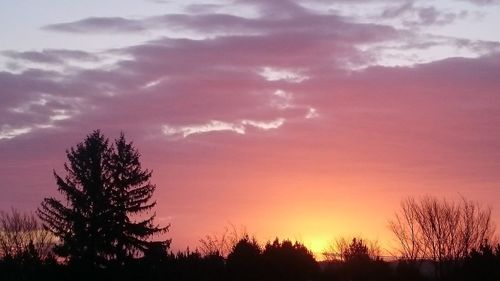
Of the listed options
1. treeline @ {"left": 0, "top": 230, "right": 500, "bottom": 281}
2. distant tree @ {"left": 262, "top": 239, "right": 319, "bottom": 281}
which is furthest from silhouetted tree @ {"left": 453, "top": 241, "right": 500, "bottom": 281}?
distant tree @ {"left": 262, "top": 239, "right": 319, "bottom": 281}

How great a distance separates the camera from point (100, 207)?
60938 millimetres

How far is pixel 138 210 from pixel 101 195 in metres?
3.49

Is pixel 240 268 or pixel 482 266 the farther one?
pixel 240 268

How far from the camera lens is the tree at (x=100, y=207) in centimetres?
6050

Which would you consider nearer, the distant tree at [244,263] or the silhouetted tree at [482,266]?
the silhouetted tree at [482,266]

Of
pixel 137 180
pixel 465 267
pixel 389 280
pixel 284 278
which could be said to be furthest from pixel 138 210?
pixel 465 267

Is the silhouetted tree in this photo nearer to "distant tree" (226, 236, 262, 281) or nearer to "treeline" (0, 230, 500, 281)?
"treeline" (0, 230, 500, 281)

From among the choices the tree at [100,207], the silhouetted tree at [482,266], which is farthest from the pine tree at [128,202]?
the silhouetted tree at [482,266]

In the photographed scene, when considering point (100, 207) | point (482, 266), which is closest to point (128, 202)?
point (100, 207)

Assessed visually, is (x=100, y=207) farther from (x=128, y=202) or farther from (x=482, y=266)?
(x=482, y=266)

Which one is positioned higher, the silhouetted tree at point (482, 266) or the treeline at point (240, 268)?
the treeline at point (240, 268)

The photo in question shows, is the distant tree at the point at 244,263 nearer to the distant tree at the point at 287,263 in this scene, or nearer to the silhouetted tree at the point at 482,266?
the distant tree at the point at 287,263

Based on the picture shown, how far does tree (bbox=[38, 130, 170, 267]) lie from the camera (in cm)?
6050

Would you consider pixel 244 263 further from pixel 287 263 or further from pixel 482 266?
pixel 482 266
